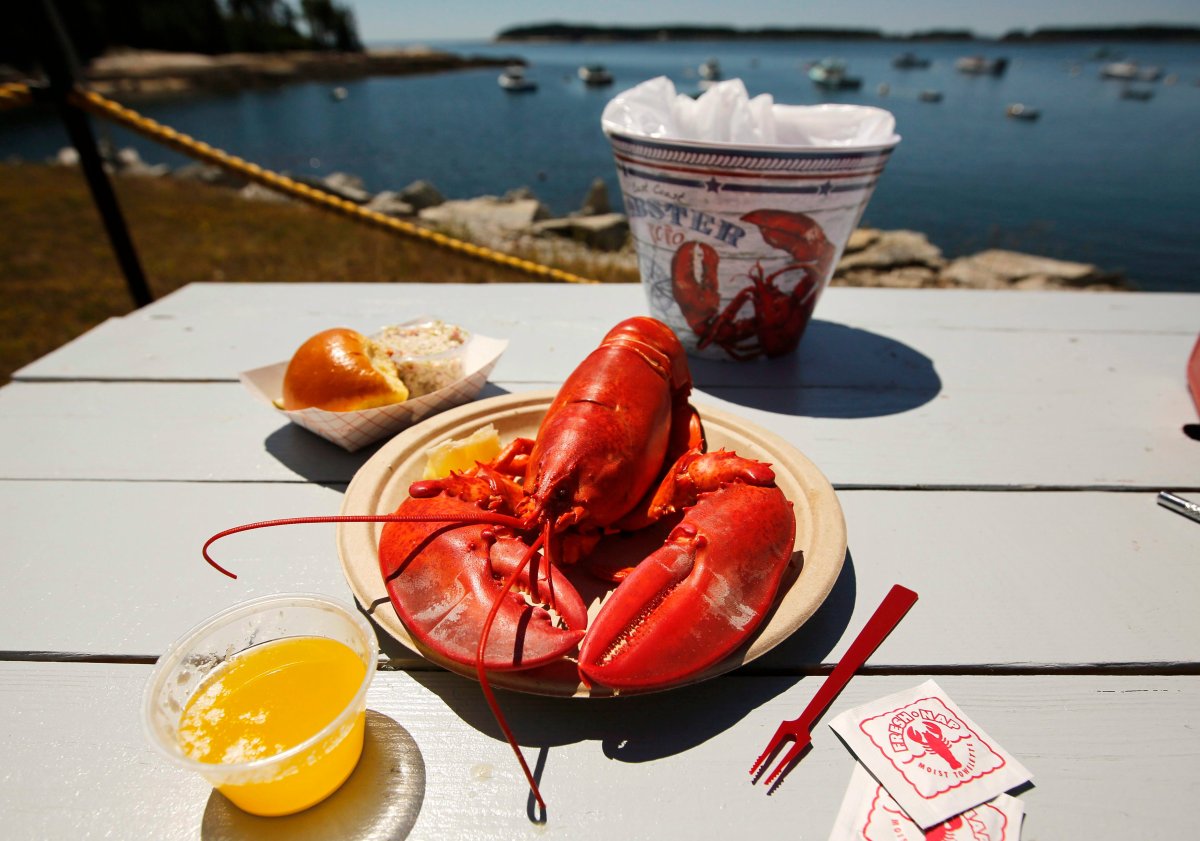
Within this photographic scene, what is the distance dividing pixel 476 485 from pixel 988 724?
876 mm

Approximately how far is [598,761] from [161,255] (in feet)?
34.2

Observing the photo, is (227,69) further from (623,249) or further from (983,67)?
(983,67)

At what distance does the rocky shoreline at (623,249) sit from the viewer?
7855 millimetres

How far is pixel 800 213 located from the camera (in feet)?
5.09

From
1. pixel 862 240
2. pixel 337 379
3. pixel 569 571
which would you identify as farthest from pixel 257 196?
pixel 569 571

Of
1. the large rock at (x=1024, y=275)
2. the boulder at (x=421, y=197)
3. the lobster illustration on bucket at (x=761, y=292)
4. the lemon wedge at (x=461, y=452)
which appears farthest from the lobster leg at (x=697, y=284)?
the boulder at (x=421, y=197)

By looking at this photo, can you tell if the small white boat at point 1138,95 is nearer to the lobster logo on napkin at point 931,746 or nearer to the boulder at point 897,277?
the boulder at point 897,277

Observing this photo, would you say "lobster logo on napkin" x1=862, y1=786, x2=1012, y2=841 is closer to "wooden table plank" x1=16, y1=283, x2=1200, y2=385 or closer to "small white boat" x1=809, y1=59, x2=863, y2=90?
"wooden table plank" x1=16, y1=283, x2=1200, y2=385

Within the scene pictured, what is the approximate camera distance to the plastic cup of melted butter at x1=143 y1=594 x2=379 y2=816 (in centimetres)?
71

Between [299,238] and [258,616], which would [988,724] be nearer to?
[258,616]

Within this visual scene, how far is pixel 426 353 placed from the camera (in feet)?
5.31

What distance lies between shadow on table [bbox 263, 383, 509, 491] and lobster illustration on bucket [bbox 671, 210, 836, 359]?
94 centimetres

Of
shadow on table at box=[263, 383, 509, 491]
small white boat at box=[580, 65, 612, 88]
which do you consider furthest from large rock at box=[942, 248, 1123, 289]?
small white boat at box=[580, 65, 612, 88]

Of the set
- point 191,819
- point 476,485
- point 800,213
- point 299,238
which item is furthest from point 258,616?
point 299,238
